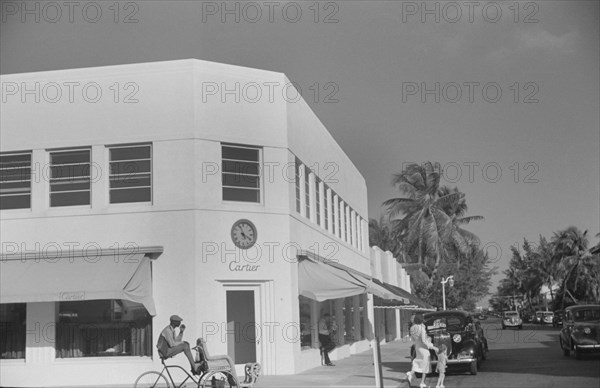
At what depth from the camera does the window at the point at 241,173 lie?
21.8 metres

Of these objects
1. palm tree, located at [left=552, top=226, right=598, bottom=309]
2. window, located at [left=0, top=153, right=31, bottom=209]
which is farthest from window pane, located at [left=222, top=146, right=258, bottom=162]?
palm tree, located at [left=552, top=226, right=598, bottom=309]

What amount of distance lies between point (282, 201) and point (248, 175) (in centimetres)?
122

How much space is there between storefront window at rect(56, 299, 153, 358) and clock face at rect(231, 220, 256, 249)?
10.0 feet

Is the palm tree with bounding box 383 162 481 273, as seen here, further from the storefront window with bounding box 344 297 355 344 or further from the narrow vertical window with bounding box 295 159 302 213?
the narrow vertical window with bounding box 295 159 302 213

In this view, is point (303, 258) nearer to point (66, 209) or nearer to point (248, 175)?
point (248, 175)

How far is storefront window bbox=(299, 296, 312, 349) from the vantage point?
2398 centimetres

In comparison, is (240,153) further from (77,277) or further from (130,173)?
(77,277)

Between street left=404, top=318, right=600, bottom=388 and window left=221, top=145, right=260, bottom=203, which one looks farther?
window left=221, top=145, right=260, bottom=203

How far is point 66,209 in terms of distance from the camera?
2159 centimetres

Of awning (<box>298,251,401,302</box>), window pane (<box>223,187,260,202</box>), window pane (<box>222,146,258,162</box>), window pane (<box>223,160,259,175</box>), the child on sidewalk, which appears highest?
window pane (<box>222,146,258,162</box>)

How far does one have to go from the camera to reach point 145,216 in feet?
69.5

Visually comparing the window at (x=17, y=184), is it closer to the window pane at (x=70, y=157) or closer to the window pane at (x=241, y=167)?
the window pane at (x=70, y=157)

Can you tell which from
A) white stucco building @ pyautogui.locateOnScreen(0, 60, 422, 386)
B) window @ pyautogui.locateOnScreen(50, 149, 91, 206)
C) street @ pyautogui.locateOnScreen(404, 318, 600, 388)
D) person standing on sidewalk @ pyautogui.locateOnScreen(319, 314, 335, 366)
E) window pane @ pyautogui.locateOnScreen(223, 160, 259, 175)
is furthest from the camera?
person standing on sidewalk @ pyautogui.locateOnScreen(319, 314, 335, 366)

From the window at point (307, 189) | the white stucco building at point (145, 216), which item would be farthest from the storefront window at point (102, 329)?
the window at point (307, 189)
